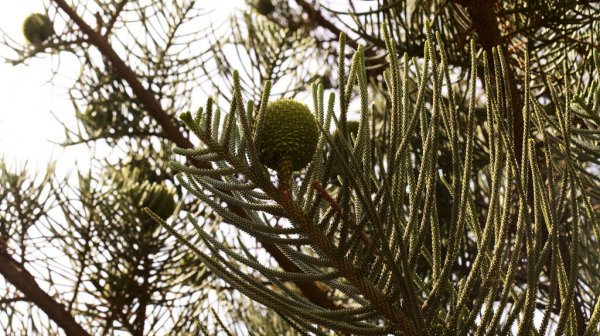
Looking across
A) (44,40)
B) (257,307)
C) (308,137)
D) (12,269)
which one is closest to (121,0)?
(44,40)

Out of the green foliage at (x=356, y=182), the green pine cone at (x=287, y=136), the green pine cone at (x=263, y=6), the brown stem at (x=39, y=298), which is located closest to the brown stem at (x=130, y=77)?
the green foliage at (x=356, y=182)

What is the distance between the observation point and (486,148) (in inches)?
63.6

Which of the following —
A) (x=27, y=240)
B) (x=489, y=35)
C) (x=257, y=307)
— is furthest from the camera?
(x=257, y=307)

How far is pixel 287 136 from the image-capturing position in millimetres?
531

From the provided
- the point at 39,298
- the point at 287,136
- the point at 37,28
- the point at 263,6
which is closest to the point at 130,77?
the point at 37,28

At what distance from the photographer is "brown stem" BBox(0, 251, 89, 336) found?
1592 mm

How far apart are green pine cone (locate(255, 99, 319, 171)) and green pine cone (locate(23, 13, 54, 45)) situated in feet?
5.61

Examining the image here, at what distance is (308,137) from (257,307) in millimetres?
1540

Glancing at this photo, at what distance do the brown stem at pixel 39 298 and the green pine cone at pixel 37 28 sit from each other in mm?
669

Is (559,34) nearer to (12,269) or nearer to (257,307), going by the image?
(257,307)

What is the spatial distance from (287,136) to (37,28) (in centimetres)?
174

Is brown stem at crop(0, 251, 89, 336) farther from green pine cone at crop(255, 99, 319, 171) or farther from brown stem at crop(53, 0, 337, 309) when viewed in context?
green pine cone at crop(255, 99, 319, 171)

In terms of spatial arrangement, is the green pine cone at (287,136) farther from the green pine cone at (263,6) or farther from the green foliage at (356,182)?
the green pine cone at (263,6)

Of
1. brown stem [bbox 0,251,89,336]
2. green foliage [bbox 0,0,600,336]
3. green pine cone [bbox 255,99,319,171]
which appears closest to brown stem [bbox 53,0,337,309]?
green foliage [bbox 0,0,600,336]
